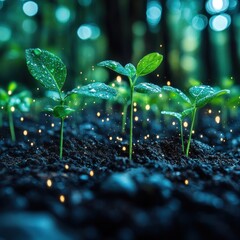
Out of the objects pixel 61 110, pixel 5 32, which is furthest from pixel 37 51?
pixel 5 32

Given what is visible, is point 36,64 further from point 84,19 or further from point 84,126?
point 84,19

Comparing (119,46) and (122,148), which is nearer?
(122,148)

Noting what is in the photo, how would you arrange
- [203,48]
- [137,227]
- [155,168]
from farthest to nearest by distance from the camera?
[203,48], [155,168], [137,227]

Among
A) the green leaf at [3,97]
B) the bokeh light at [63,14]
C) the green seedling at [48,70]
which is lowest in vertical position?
the green leaf at [3,97]

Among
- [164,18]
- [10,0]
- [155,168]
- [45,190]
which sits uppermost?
[10,0]

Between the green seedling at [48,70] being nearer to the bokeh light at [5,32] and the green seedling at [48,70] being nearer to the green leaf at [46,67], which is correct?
the green leaf at [46,67]

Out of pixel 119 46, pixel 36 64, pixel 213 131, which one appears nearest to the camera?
pixel 36 64

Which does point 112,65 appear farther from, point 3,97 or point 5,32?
point 5,32

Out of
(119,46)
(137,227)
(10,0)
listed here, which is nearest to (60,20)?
(10,0)

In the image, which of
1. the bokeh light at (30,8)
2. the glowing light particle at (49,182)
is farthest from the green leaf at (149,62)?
the bokeh light at (30,8)
